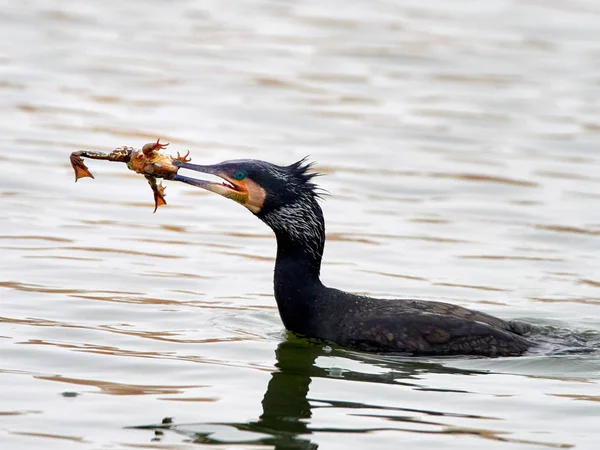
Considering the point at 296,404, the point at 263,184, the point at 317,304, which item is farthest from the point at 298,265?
the point at 296,404

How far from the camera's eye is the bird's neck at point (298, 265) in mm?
12586

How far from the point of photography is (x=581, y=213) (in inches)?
763

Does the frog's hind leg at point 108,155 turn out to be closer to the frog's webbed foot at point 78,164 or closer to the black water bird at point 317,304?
the frog's webbed foot at point 78,164

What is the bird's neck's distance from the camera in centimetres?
1259

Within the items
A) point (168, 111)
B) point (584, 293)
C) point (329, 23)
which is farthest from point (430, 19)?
point (584, 293)

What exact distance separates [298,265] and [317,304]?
397 mm

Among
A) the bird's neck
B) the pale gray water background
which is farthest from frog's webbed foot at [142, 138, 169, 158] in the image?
the pale gray water background

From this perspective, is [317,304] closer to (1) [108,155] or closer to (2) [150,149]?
(2) [150,149]

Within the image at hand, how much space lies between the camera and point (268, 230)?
716 inches

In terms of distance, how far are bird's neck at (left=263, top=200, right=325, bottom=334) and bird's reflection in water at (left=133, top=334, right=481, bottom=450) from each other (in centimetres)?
29

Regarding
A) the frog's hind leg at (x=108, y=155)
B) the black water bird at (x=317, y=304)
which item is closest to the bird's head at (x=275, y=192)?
the black water bird at (x=317, y=304)

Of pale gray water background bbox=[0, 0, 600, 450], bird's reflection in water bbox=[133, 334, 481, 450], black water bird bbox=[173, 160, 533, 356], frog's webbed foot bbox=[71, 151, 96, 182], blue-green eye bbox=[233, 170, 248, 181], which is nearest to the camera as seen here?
bird's reflection in water bbox=[133, 334, 481, 450]

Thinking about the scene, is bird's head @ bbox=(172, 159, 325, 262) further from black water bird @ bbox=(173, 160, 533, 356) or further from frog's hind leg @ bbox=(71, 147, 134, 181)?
frog's hind leg @ bbox=(71, 147, 134, 181)

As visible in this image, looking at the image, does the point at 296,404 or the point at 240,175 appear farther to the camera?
the point at 240,175
